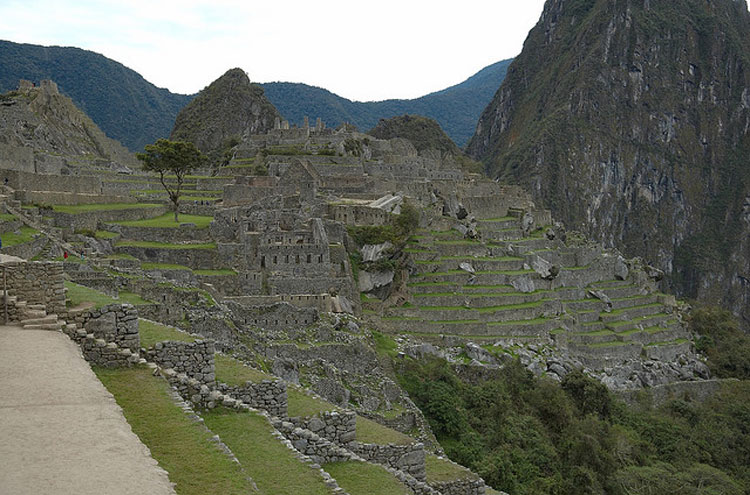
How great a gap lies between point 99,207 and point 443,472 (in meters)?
25.0

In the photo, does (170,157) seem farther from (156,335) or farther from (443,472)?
(443,472)

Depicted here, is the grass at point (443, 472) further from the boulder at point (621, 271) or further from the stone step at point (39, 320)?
the boulder at point (621, 271)

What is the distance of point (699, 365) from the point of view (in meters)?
44.0

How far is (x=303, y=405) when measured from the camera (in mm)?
9977

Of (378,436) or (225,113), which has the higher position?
(225,113)

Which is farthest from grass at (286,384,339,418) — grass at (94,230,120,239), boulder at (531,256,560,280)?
boulder at (531,256,560,280)

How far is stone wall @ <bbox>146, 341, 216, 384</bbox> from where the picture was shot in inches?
356

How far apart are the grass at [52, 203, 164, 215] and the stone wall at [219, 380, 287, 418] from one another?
838 inches

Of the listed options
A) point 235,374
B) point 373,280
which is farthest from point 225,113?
point 235,374

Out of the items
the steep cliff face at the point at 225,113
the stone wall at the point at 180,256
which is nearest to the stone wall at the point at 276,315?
the stone wall at the point at 180,256

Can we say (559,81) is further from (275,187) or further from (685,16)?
(275,187)

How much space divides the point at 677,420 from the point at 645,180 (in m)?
160

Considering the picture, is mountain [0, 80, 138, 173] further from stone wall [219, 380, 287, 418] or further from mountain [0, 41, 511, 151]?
mountain [0, 41, 511, 151]

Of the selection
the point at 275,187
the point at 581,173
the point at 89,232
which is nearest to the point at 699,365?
the point at 275,187
